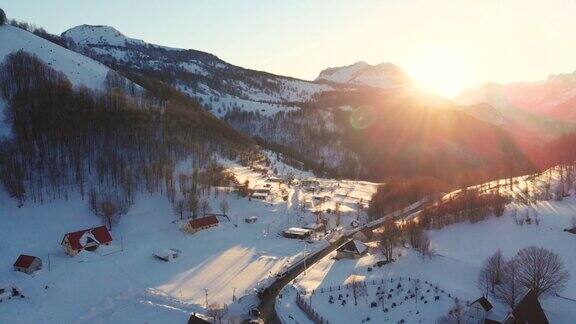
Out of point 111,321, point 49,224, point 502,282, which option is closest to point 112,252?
point 49,224

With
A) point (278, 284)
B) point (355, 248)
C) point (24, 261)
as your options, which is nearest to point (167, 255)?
point (278, 284)

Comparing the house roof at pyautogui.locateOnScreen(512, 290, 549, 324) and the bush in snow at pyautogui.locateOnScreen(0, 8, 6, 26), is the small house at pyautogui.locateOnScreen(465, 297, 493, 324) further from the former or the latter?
the bush in snow at pyautogui.locateOnScreen(0, 8, 6, 26)

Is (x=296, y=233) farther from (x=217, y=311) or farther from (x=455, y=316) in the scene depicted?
(x=455, y=316)

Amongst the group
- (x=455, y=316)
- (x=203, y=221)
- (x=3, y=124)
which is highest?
(x=3, y=124)

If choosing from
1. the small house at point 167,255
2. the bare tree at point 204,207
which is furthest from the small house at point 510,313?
the bare tree at point 204,207

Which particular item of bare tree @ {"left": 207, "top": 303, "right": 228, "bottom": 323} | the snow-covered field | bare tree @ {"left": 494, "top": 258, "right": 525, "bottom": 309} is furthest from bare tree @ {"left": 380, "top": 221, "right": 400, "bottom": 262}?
bare tree @ {"left": 207, "top": 303, "right": 228, "bottom": 323}

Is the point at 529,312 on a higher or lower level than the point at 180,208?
higher
